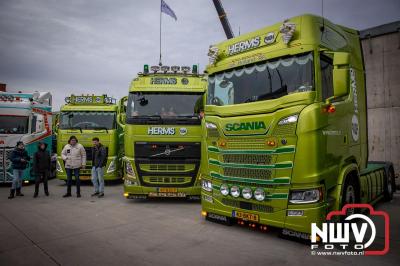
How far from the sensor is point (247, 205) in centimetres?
538

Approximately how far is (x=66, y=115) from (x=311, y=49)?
1021 cm

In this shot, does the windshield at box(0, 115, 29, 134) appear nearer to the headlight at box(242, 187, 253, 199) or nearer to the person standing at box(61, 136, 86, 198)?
the person standing at box(61, 136, 86, 198)

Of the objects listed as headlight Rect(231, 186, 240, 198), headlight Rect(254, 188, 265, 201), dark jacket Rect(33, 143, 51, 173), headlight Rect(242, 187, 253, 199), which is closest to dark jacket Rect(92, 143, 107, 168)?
dark jacket Rect(33, 143, 51, 173)

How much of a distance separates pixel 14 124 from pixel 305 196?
11.1m

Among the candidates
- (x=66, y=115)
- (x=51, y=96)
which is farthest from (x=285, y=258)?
(x=51, y=96)

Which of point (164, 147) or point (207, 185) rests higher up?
point (164, 147)

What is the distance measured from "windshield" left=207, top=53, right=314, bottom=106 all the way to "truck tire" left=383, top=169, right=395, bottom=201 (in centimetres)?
532

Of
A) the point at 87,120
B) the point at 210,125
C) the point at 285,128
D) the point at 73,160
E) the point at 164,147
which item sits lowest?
the point at 73,160

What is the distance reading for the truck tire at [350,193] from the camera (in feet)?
17.8

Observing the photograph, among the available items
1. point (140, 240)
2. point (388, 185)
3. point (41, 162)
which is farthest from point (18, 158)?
point (388, 185)

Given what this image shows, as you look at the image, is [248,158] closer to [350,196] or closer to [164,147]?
[350,196]

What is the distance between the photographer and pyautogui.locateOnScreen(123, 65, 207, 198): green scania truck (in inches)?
318

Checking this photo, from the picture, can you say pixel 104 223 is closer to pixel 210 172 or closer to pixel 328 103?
pixel 210 172

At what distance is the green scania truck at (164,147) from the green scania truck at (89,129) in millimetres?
3685
